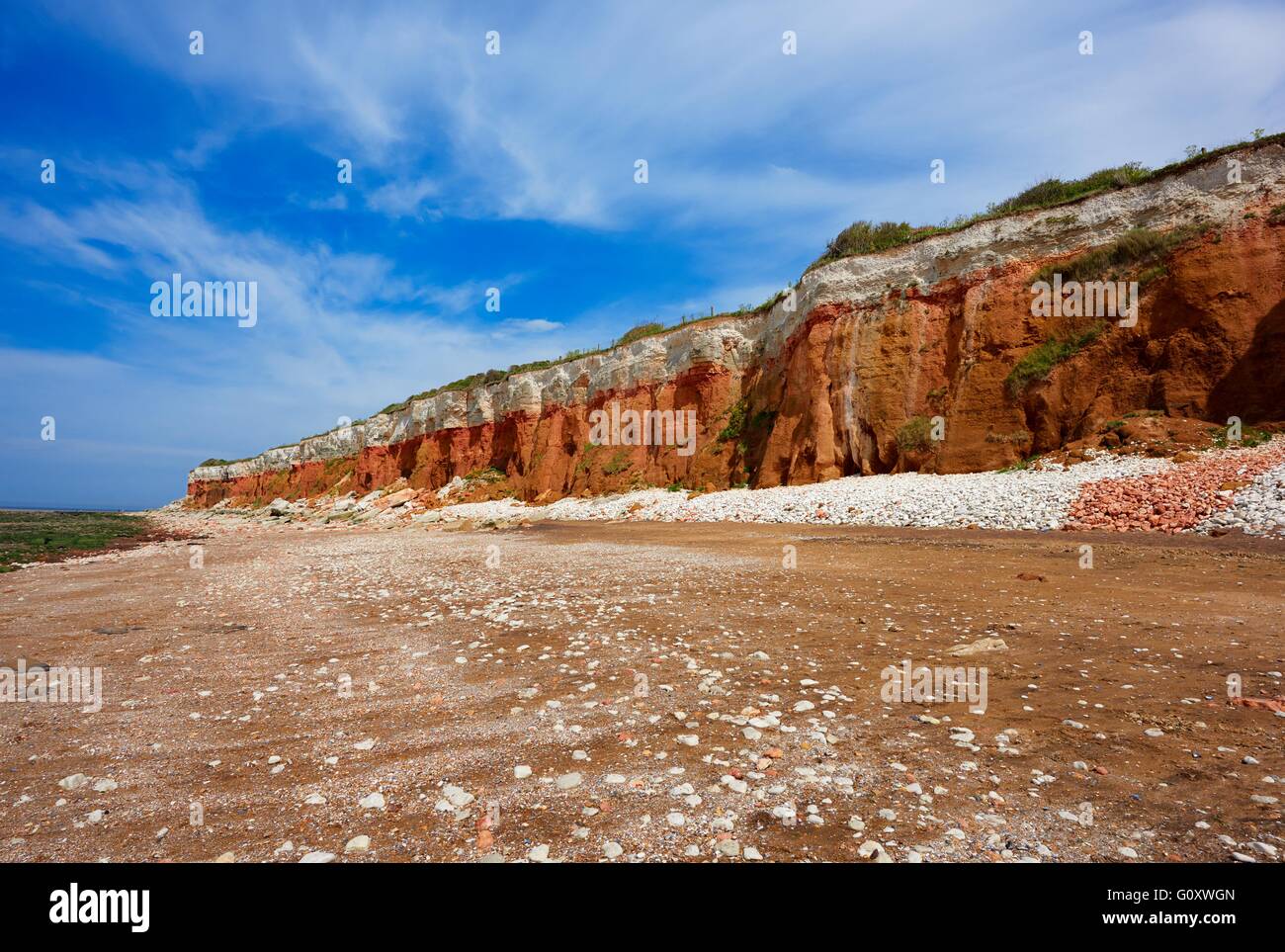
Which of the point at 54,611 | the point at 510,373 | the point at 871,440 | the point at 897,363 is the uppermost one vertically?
the point at 510,373

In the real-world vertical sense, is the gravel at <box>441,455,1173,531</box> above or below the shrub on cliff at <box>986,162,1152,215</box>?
below

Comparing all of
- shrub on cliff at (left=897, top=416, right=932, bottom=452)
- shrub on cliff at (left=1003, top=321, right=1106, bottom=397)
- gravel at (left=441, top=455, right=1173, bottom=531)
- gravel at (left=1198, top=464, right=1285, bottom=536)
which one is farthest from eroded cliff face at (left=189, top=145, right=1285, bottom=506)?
gravel at (left=1198, top=464, right=1285, bottom=536)

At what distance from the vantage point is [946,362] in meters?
29.1

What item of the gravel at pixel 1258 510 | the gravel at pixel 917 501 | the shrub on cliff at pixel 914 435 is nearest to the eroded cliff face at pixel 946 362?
the shrub on cliff at pixel 914 435

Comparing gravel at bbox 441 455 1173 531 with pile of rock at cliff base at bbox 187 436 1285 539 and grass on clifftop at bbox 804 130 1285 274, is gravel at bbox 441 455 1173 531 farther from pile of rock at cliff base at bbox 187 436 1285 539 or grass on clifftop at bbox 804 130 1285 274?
grass on clifftop at bbox 804 130 1285 274

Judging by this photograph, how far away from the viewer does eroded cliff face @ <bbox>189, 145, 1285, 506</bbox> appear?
22125 millimetres

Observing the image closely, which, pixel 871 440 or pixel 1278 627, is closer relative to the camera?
pixel 1278 627

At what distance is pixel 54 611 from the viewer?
979 cm

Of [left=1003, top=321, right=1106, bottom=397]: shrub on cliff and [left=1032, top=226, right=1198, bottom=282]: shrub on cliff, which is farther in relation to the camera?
[left=1003, top=321, right=1106, bottom=397]: shrub on cliff

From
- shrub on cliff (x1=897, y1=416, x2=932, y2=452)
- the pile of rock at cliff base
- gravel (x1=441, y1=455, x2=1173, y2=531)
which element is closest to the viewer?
the pile of rock at cliff base
